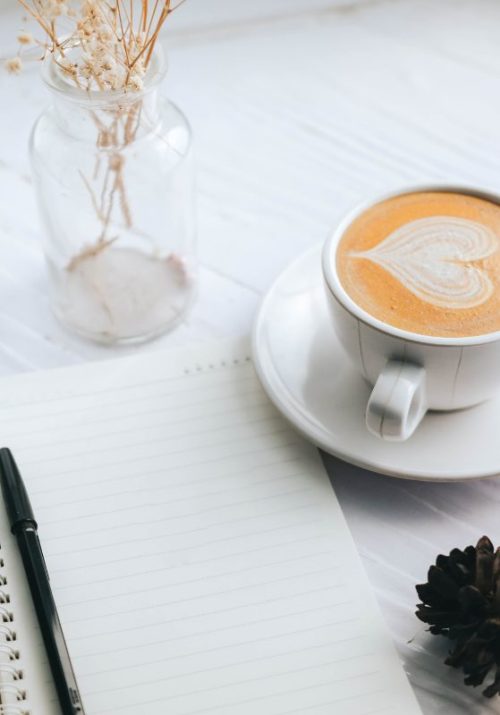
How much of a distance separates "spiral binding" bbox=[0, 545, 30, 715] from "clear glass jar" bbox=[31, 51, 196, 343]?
0.27m

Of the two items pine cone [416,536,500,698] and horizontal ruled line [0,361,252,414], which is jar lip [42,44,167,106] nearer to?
horizontal ruled line [0,361,252,414]

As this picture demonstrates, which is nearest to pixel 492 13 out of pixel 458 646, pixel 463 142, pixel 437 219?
pixel 463 142

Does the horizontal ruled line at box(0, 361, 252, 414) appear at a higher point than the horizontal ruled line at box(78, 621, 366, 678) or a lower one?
higher

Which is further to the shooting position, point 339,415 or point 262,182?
point 262,182

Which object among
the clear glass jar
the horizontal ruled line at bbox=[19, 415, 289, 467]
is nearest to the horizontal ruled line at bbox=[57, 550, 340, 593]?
the horizontal ruled line at bbox=[19, 415, 289, 467]

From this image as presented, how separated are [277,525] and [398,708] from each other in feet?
0.52

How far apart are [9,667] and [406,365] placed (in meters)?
0.34

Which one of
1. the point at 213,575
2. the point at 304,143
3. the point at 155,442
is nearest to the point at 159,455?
the point at 155,442

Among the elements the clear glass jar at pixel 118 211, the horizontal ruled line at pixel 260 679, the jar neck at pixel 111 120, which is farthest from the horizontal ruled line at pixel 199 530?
the jar neck at pixel 111 120

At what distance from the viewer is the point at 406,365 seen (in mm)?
699

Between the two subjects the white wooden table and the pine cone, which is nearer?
the pine cone

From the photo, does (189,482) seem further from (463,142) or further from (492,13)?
(492,13)

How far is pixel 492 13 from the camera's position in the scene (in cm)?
115

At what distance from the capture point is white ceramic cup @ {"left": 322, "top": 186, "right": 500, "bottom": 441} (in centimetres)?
68
